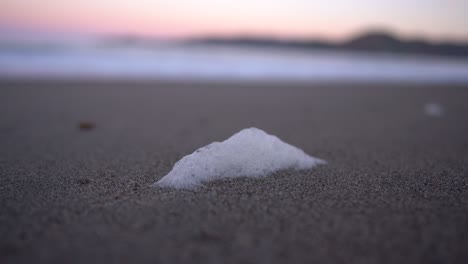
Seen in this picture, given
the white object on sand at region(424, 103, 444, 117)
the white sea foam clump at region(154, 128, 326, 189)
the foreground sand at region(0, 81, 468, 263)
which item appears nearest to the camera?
the foreground sand at region(0, 81, 468, 263)

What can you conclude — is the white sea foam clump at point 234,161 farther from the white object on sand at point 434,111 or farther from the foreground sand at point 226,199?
the white object on sand at point 434,111

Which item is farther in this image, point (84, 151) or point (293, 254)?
point (84, 151)

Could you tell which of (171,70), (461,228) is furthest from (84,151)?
(171,70)

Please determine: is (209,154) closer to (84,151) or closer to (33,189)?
(33,189)

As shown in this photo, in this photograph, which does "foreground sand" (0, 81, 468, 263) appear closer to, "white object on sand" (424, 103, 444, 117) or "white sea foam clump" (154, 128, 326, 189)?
"white sea foam clump" (154, 128, 326, 189)

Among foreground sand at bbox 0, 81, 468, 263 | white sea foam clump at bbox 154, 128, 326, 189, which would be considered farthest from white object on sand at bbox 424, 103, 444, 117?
white sea foam clump at bbox 154, 128, 326, 189

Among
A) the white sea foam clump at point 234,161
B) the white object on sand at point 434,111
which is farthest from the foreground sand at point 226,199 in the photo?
the white object on sand at point 434,111
